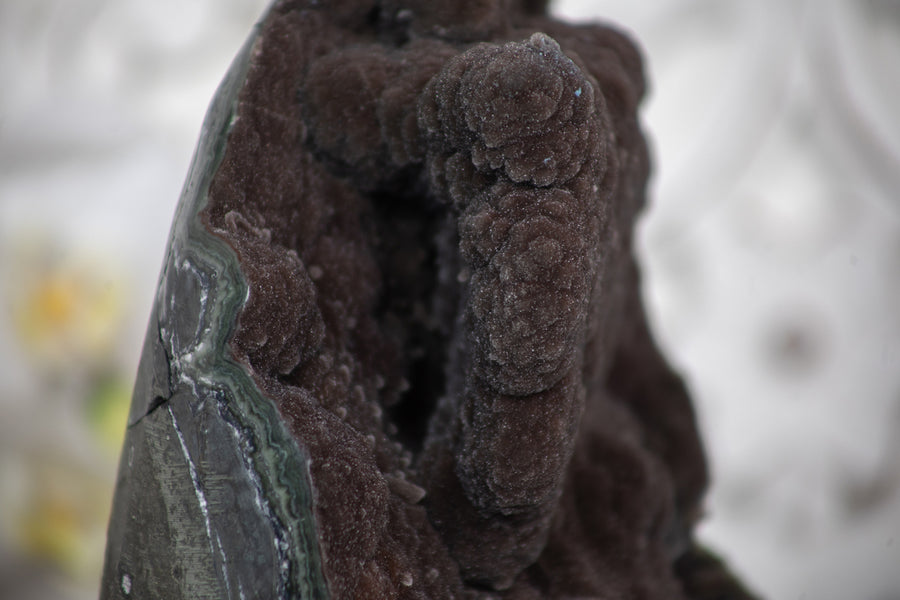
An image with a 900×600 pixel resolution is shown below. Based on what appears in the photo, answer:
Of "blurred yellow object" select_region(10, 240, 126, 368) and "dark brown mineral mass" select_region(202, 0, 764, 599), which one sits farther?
"blurred yellow object" select_region(10, 240, 126, 368)

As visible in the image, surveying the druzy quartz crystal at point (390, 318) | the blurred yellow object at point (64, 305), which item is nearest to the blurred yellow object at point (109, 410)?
the blurred yellow object at point (64, 305)

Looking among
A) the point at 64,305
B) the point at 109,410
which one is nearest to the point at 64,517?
the point at 109,410

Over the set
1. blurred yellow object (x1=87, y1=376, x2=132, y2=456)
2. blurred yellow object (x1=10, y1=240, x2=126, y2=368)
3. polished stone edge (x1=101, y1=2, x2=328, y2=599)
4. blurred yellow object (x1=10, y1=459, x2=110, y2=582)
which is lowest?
polished stone edge (x1=101, y1=2, x2=328, y2=599)

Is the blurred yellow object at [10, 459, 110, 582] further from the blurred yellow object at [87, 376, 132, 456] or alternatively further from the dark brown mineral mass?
the dark brown mineral mass

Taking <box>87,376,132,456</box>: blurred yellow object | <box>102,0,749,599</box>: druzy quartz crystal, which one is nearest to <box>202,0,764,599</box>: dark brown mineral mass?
<box>102,0,749,599</box>: druzy quartz crystal

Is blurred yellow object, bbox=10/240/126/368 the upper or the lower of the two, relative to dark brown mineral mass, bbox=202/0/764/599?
upper

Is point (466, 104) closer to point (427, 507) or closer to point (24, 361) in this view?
point (427, 507)

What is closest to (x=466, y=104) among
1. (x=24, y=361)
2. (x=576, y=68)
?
(x=576, y=68)

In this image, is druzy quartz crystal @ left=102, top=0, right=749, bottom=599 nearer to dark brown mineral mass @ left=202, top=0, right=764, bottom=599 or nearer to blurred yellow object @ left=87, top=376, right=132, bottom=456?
dark brown mineral mass @ left=202, top=0, right=764, bottom=599
